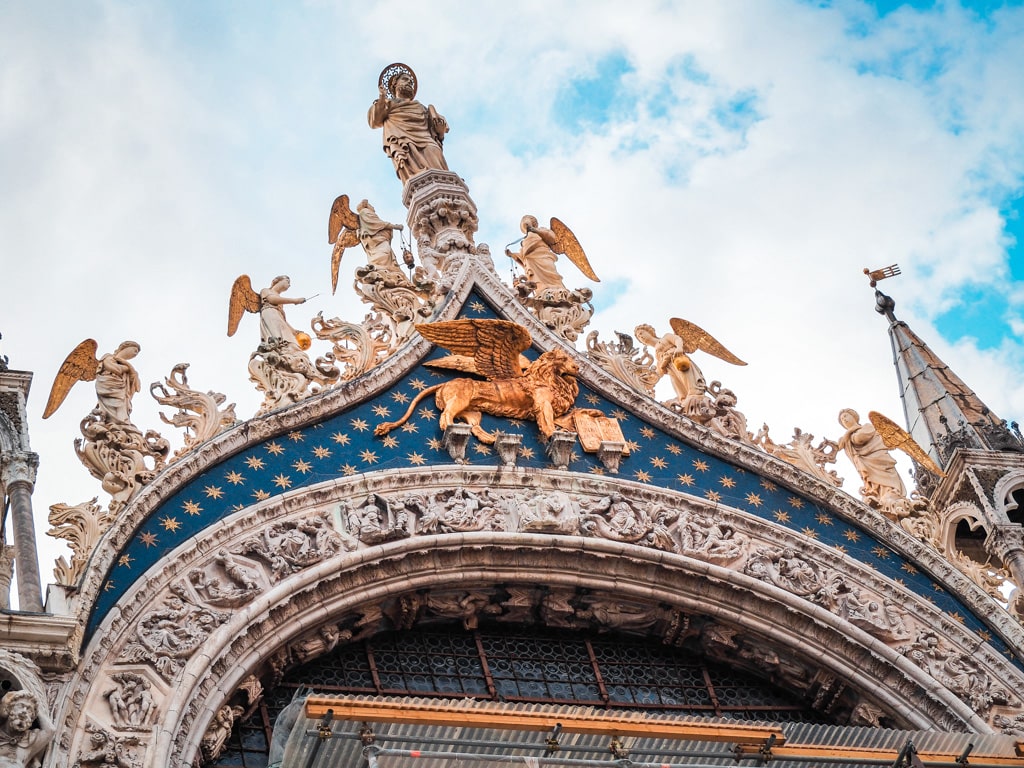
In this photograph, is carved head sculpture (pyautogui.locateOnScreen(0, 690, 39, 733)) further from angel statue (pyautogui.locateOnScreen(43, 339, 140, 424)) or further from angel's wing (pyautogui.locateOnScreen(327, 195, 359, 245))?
angel's wing (pyautogui.locateOnScreen(327, 195, 359, 245))

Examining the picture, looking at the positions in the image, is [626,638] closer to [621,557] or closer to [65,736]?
[621,557]

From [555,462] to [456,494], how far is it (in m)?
1.18

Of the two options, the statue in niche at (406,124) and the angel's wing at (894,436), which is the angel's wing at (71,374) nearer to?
the statue in niche at (406,124)

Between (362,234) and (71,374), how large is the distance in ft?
13.8

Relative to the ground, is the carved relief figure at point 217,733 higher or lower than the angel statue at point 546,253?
lower

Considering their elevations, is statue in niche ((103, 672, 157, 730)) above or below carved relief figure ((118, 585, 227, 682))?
below

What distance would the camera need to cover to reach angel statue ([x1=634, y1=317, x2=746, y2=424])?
19000 mm

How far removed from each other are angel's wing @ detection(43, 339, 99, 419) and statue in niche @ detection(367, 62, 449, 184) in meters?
5.64

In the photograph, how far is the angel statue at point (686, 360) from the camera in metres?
19.0

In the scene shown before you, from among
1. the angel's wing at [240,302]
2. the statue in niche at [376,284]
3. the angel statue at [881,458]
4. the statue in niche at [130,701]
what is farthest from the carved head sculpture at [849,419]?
the statue in niche at [130,701]

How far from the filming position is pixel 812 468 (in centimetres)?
1872

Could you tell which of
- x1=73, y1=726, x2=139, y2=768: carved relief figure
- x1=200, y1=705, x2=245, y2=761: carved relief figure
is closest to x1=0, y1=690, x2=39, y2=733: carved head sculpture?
x1=73, y1=726, x2=139, y2=768: carved relief figure

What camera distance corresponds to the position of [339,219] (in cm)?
2053

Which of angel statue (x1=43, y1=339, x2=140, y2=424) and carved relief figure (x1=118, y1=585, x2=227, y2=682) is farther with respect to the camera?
angel statue (x1=43, y1=339, x2=140, y2=424)
